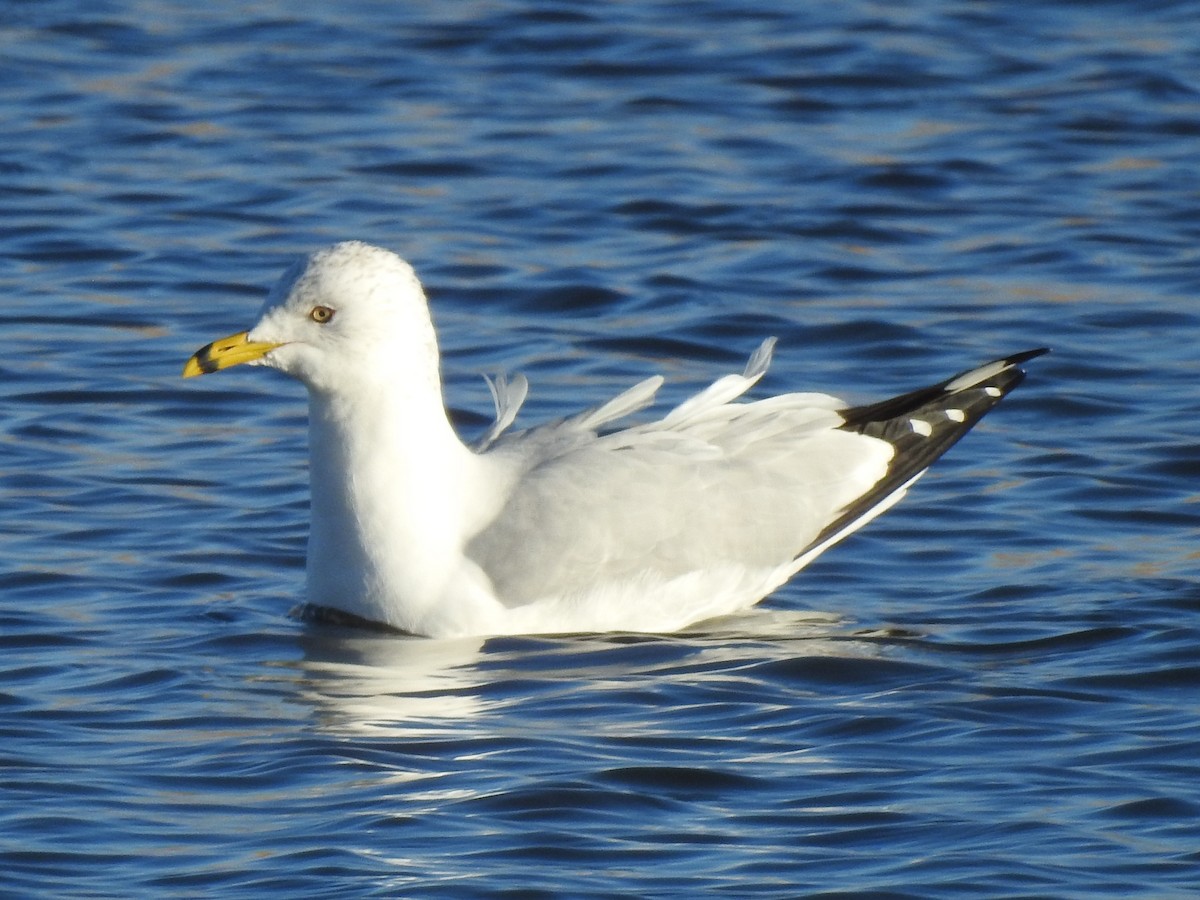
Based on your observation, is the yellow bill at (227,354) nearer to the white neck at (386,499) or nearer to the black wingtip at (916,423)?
the white neck at (386,499)

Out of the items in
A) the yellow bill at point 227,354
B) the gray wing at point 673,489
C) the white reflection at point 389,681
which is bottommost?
the white reflection at point 389,681

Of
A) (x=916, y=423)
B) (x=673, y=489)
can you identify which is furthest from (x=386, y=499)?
(x=916, y=423)

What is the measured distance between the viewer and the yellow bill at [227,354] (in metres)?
7.93

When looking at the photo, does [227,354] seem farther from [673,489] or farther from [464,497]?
[673,489]

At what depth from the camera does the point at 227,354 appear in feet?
26.0

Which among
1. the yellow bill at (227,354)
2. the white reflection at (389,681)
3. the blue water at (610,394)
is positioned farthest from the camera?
the yellow bill at (227,354)

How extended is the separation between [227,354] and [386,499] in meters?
0.67

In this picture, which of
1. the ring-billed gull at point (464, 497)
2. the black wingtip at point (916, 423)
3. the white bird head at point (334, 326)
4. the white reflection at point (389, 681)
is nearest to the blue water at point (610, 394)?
the white reflection at point (389, 681)

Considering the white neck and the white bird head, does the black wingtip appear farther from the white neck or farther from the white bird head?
the white bird head

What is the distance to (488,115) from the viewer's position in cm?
1553

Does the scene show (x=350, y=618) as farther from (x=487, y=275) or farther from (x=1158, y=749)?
(x=487, y=275)

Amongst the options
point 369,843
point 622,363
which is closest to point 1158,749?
point 369,843

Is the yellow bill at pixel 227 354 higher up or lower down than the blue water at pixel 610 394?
higher up

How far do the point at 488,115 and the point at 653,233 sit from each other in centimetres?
247
